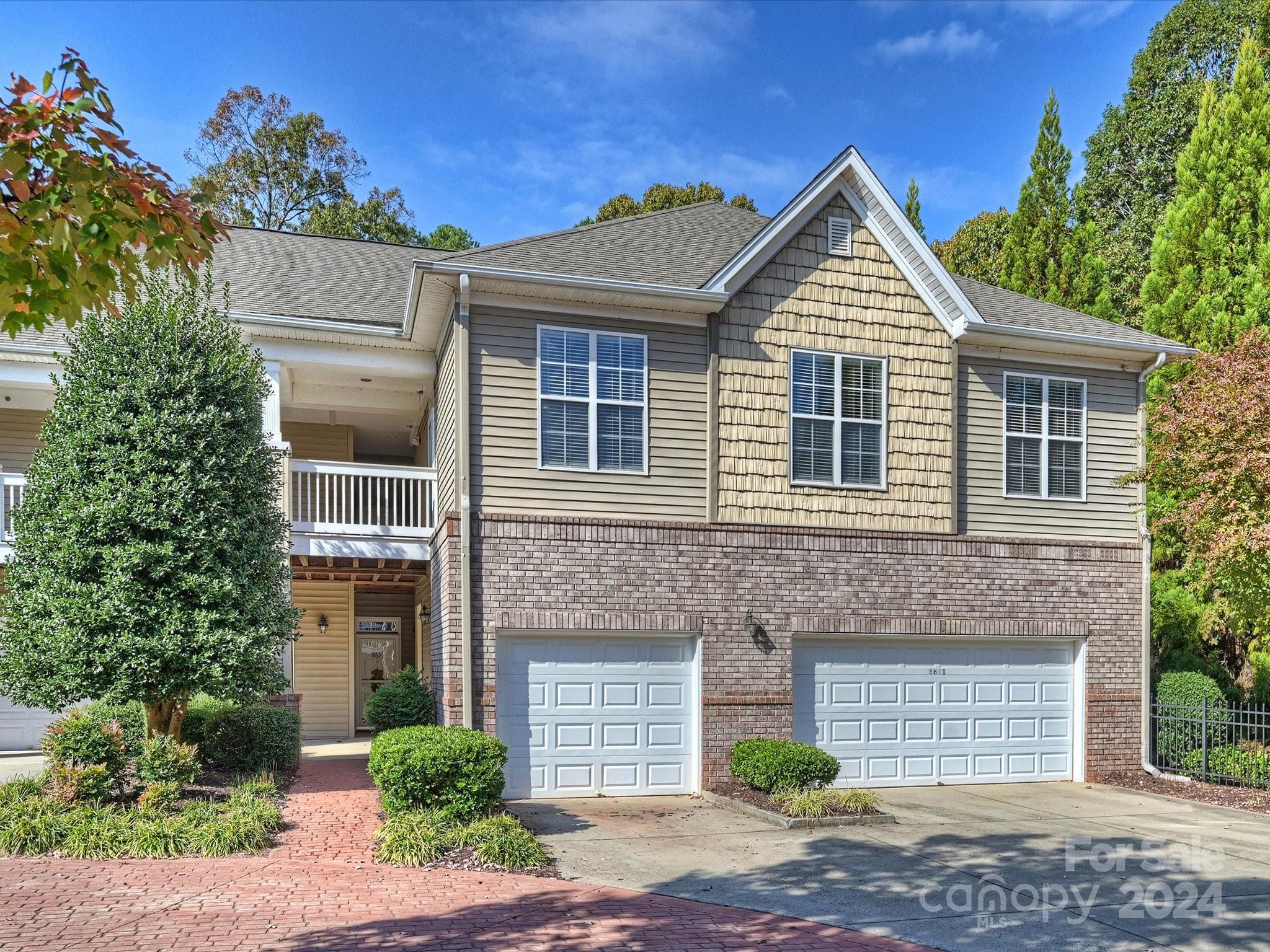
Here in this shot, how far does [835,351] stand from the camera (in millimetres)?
14547

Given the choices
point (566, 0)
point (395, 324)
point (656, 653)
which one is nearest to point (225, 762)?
point (656, 653)

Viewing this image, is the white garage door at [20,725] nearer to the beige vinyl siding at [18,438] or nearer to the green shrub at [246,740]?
the beige vinyl siding at [18,438]

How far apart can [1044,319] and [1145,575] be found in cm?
408

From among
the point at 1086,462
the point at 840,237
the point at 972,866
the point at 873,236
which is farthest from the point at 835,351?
the point at 972,866

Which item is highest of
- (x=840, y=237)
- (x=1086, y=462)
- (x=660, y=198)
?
(x=660, y=198)

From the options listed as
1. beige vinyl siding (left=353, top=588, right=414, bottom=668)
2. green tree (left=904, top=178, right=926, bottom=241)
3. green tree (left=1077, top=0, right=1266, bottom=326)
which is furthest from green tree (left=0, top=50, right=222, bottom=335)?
green tree (left=1077, top=0, right=1266, bottom=326)

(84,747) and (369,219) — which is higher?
(369,219)

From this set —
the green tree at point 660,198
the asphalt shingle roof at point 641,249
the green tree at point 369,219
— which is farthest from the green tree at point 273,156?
the asphalt shingle roof at point 641,249

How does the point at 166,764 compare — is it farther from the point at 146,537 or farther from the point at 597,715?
the point at 597,715

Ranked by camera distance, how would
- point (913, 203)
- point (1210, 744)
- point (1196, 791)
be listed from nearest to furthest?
point (1196, 791)
point (1210, 744)
point (913, 203)

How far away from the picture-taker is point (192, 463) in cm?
1215

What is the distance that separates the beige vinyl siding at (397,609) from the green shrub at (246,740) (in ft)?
26.0

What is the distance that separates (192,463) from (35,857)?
173 inches

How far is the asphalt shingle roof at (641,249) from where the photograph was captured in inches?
529
